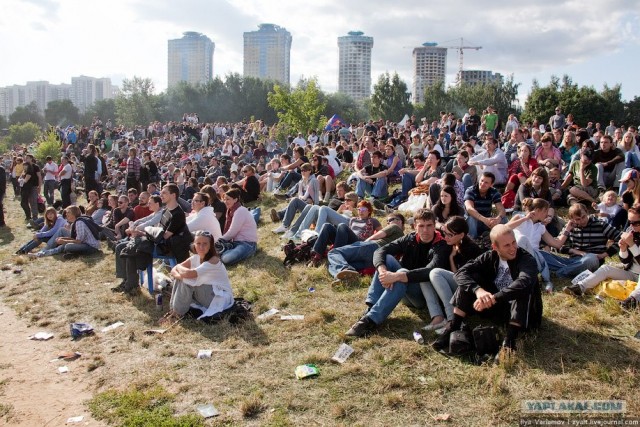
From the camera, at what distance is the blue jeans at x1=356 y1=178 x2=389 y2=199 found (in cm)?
1238

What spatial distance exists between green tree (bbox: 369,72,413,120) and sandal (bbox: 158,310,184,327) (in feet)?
164

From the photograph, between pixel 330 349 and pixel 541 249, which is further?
pixel 541 249

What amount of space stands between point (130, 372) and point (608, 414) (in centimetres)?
454

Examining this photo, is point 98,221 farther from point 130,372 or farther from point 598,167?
point 598,167

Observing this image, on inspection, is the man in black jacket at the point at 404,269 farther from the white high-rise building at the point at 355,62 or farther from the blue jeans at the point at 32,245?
the white high-rise building at the point at 355,62

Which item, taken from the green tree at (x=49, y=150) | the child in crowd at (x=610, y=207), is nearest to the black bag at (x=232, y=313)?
the child in crowd at (x=610, y=207)

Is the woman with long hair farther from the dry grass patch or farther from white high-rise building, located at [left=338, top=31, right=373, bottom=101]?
white high-rise building, located at [left=338, top=31, right=373, bottom=101]

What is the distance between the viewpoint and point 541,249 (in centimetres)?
758

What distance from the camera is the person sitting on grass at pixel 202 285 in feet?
22.9

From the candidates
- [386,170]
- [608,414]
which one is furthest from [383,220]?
[608,414]

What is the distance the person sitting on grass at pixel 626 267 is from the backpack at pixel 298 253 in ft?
13.1

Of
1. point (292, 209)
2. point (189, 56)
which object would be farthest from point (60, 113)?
point (189, 56)

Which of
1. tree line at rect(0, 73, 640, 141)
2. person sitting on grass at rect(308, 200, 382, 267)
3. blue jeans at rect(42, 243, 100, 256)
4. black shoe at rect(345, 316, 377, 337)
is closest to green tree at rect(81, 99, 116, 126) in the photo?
tree line at rect(0, 73, 640, 141)

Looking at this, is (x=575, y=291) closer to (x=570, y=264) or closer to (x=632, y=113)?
(x=570, y=264)
